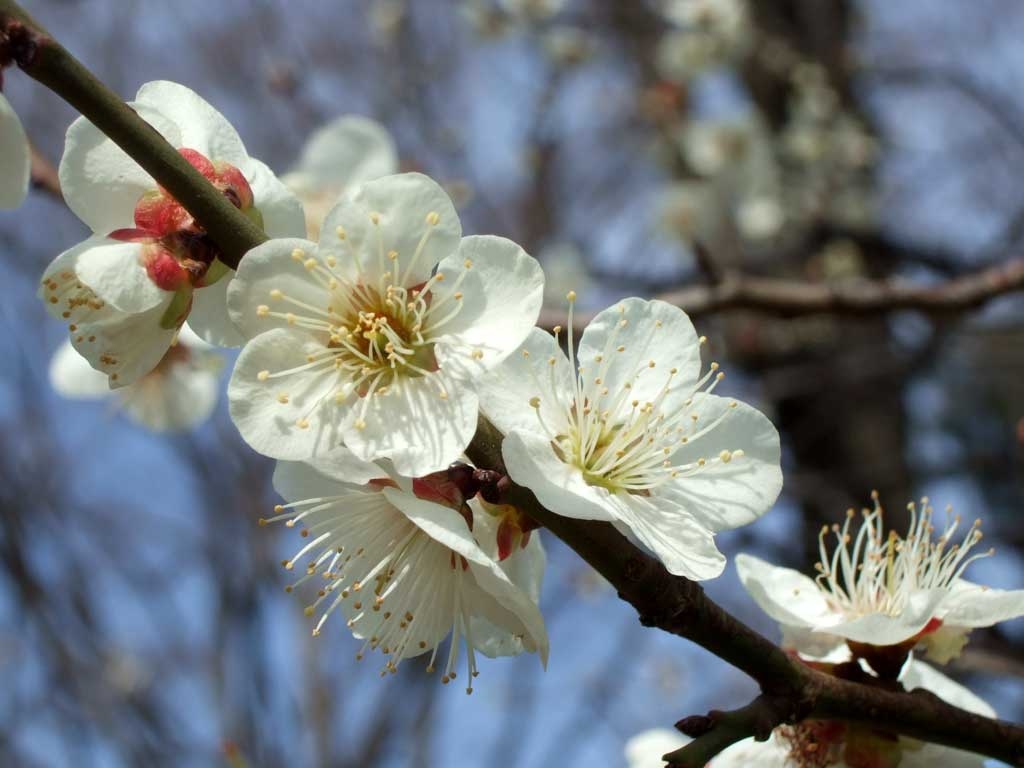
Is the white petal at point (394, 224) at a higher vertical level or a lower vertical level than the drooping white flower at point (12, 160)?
lower

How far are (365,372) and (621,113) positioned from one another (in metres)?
6.48

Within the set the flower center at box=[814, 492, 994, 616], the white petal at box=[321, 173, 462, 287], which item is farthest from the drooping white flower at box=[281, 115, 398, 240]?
the flower center at box=[814, 492, 994, 616]

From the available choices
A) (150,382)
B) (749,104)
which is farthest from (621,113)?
(150,382)

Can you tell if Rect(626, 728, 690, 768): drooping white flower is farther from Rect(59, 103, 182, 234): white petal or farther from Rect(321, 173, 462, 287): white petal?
Rect(59, 103, 182, 234): white petal

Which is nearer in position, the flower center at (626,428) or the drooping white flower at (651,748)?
the flower center at (626,428)

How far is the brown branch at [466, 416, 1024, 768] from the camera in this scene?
2.67ft

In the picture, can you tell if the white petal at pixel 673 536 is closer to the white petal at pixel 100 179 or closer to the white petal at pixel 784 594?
the white petal at pixel 784 594

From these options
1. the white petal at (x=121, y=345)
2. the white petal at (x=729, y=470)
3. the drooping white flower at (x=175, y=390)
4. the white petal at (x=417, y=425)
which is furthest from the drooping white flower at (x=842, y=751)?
the drooping white flower at (x=175, y=390)

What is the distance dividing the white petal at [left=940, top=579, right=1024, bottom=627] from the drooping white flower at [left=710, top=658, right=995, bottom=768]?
10cm

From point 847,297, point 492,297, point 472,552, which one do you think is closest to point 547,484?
point 472,552

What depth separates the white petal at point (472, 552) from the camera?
792 mm

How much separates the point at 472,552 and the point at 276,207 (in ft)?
1.26

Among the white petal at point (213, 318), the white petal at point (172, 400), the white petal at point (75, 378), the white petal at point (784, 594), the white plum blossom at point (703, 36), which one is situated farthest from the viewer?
the white plum blossom at point (703, 36)

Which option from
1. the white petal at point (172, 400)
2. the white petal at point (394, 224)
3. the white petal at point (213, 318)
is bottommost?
the white petal at point (172, 400)
